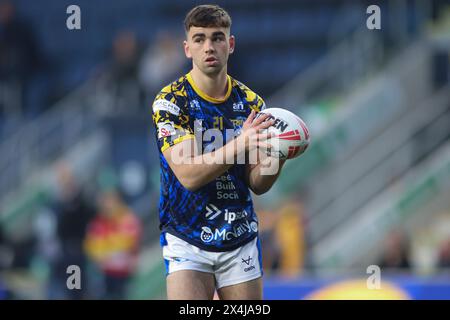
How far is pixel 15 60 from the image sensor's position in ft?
56.7

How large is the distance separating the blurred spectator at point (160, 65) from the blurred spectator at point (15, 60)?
8.00 feet

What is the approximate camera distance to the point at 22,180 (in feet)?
53.5

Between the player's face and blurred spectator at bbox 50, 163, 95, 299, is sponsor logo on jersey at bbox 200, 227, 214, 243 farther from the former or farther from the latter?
blurred spectator at bbox 50, 163, 95, 299

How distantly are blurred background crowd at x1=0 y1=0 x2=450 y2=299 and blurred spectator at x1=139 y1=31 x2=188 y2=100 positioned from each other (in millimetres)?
28

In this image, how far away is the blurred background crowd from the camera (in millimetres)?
12492

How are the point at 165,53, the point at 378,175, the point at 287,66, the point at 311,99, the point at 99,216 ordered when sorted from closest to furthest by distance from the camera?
the point at 99,216 → the point at 378,175 → the point at 311,99 → the point at 165,53 → the point at 287,66

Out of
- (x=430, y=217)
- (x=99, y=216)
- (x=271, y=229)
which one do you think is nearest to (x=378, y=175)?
(x=430, y=217)

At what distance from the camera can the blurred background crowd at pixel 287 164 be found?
492 inches

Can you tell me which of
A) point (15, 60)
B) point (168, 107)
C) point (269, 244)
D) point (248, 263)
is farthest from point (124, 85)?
point (248, 263)

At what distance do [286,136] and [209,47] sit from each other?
0.70m

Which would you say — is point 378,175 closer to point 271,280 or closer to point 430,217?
point 430,217

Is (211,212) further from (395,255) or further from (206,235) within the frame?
(395,255)

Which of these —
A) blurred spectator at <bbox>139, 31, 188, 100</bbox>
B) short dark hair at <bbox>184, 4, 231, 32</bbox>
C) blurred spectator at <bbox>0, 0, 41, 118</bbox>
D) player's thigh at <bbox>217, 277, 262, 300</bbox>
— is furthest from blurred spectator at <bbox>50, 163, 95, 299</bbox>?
short dark hair at <bbox>184, 4, 231, 32</bbox>

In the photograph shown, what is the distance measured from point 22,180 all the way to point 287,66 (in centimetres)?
510
